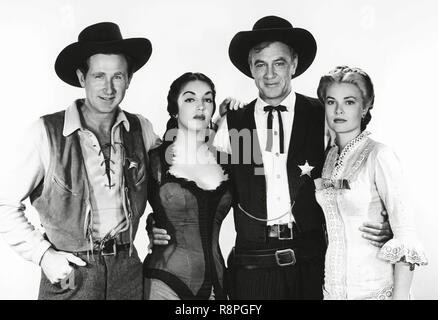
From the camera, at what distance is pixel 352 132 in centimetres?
278

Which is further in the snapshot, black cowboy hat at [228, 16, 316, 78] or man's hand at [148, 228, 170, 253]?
black cowboy hat at [228, 16, 316, 78]

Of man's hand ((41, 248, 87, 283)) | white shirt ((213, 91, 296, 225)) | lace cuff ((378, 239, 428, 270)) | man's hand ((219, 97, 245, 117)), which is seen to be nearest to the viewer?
lace cuff ((378, 239, 428, 270))

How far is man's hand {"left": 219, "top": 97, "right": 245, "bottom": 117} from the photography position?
9.78 ft

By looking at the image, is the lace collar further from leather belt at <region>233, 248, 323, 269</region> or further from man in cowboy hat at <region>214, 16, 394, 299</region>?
leather belt at <region>233, 248, 323, 269</region>

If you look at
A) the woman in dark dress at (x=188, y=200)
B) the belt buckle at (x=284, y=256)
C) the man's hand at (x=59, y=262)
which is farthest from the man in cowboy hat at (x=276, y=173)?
the man's hand at (x=59, y=262)

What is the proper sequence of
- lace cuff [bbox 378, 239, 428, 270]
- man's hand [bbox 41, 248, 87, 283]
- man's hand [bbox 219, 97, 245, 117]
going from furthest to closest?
man's hand [bbox 219, 97, 245, 117] < man's hand [bbox 41, 248, 87, 283] < lace cuff [bbox 378, 239, 428, 270]

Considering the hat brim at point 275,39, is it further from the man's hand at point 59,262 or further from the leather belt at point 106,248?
the man's hand at point 59,262

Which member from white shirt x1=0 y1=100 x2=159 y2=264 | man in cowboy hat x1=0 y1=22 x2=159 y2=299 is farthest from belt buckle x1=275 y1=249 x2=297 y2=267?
white shirt x1=0 y1=100 x2=159 y2=264

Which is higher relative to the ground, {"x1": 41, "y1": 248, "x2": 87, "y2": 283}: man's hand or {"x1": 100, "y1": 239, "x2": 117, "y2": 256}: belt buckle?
{"x1": 100, "y1": 239, "x2": 117, "y2": 256}: belt buckle

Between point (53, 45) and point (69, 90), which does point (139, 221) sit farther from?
point (53, 45)

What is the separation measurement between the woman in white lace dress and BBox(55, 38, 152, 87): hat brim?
3.74 feet
